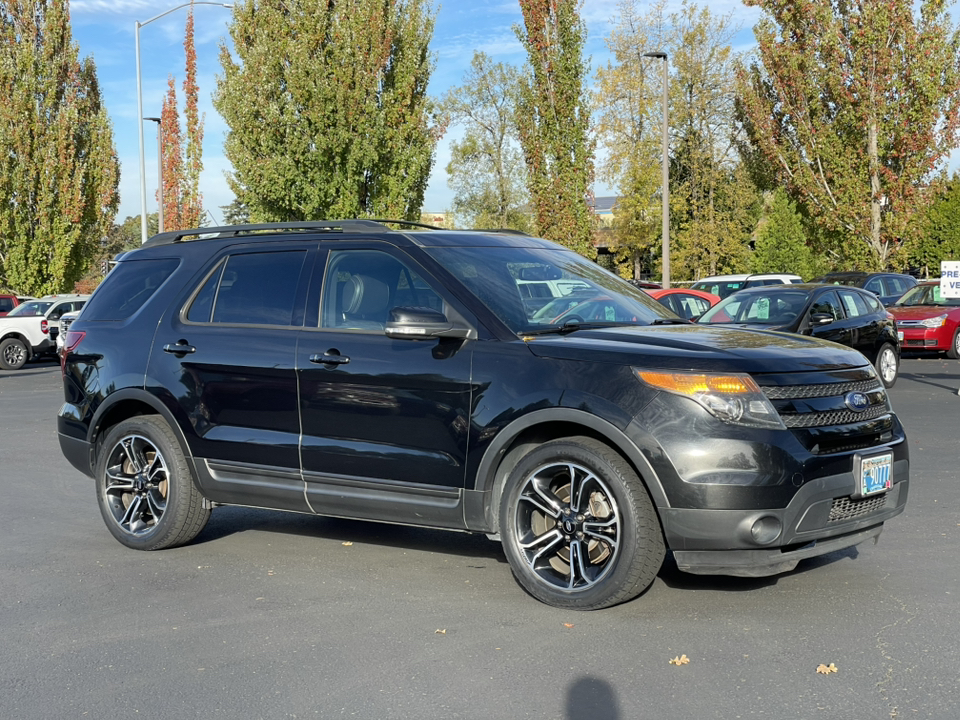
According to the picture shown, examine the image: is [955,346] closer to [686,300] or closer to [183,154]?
[686,300]

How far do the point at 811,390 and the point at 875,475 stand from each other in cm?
54

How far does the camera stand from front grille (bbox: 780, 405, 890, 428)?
5070mm

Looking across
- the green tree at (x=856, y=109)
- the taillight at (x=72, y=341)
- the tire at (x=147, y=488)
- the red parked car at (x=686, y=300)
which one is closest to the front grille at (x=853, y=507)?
the tire at (x=147, y=488)

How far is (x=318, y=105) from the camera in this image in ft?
99.8

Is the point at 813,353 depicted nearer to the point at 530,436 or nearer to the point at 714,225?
the point at 530,436

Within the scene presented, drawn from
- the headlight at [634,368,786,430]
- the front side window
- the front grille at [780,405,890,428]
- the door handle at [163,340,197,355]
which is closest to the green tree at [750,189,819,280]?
the door handle at [163,340,197,355]

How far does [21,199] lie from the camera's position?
39250 mm

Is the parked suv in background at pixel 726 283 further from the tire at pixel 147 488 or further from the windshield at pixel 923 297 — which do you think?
the tire at pixel 147 488

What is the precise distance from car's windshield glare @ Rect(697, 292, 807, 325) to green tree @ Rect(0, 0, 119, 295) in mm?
29882

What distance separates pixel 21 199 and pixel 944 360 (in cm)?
2997

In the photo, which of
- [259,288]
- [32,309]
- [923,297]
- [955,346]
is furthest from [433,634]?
[32,309]

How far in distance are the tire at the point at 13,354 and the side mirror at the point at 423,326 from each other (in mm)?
24038

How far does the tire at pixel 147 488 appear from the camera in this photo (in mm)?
6738

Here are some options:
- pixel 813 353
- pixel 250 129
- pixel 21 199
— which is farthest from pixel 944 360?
pixel 21 199
